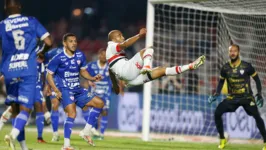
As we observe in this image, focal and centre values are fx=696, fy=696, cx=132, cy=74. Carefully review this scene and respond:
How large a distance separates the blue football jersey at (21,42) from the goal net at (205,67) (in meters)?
6.30

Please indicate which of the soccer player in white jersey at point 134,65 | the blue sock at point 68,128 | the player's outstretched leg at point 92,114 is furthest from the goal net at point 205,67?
the blue sock at point 68,128

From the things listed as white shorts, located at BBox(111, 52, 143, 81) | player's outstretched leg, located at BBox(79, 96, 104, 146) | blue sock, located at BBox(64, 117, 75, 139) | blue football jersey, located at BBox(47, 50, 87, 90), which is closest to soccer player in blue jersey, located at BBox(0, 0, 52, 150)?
blue sock, located at BBox(64, 117, 75, 139)

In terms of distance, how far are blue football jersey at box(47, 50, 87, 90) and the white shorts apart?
0.65m

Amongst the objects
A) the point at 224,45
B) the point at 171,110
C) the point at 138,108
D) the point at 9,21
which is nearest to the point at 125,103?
the point at 138,108

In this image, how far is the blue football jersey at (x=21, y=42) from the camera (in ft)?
27.6

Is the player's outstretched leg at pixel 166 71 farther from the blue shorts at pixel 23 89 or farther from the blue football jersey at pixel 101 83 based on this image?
the blue football jersey at pixel 101 83

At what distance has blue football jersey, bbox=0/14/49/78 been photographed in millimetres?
8398

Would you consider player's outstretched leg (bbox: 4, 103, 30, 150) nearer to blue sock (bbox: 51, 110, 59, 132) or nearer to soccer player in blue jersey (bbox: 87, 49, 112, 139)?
blue sock (bbox: 51, 110, 59, 132)

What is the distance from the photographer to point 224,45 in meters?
16.5

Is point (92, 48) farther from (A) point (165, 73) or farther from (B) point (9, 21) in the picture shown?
(B) point (9, 21)

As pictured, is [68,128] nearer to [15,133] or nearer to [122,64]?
[122,64]

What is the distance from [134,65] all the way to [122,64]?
265mm

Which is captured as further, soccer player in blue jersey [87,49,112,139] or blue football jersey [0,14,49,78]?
soccer player in blue jersey [87,49,112,139]

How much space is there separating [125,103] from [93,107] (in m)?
7.88
